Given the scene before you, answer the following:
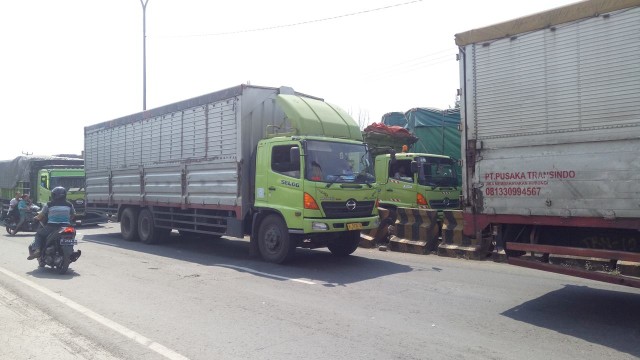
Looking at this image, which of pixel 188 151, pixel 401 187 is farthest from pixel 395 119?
pixel 188 151

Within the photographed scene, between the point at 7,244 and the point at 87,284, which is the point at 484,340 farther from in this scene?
the point at 7,244

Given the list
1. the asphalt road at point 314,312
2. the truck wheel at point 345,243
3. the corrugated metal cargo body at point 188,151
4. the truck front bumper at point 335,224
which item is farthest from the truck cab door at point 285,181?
the truck wheel at point 345,243

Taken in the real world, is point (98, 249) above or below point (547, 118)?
below

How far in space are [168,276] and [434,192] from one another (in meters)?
7.04

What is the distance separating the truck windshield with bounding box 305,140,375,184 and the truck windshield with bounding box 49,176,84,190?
53.9ft

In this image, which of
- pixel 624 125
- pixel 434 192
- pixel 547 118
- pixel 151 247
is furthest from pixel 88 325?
pixel 434 192

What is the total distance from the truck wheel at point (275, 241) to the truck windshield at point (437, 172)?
4.53 metres

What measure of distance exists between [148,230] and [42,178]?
1077 cm

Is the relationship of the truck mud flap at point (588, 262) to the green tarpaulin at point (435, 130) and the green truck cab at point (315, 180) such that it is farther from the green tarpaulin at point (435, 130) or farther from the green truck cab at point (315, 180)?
the green tarpaulin at point (435, 130)

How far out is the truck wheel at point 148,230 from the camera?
14.2 m

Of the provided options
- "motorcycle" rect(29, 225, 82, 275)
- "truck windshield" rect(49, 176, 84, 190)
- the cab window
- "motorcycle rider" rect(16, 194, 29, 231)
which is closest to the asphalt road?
"motorcycle" rect(29, 225, 82, 275)

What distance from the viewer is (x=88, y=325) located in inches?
237

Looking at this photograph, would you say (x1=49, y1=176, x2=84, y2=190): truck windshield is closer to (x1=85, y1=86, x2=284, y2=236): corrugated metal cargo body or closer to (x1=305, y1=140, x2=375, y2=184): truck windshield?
(x1=85, y1=86, x2=284, y2=236): corrugated metal cargo body

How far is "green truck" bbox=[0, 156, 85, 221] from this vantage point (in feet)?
71.5
